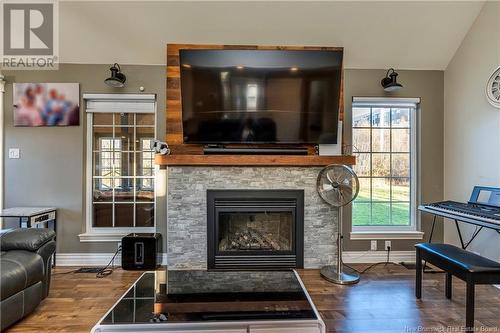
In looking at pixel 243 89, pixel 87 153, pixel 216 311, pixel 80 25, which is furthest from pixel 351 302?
pixel 80 25

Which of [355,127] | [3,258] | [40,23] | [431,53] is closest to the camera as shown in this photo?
[3,258]

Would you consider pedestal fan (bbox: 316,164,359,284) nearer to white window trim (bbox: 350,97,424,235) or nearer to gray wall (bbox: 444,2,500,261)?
white window trim (bbox: 350,97,424,235)

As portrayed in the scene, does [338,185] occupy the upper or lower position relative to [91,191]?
upper

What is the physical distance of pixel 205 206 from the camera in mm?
2926

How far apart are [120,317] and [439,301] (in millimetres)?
2472

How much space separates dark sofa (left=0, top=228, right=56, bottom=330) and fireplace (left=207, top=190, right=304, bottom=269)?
1394 mm

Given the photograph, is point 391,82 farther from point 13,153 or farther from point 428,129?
point 13,153

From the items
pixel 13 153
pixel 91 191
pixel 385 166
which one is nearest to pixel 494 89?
pixel 385 166

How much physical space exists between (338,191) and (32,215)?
3.10 m

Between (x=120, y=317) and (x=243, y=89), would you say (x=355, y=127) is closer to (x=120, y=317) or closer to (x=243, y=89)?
(x=243, y=89)

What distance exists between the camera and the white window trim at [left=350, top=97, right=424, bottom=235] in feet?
10.9

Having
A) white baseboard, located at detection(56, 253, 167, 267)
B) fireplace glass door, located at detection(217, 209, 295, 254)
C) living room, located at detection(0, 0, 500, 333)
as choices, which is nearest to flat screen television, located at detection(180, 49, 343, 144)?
living room, located at detection(0, 0, 500, 333)

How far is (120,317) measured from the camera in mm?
1549

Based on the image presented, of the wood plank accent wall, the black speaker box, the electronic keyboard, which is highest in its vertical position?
the wood plank accent wall
